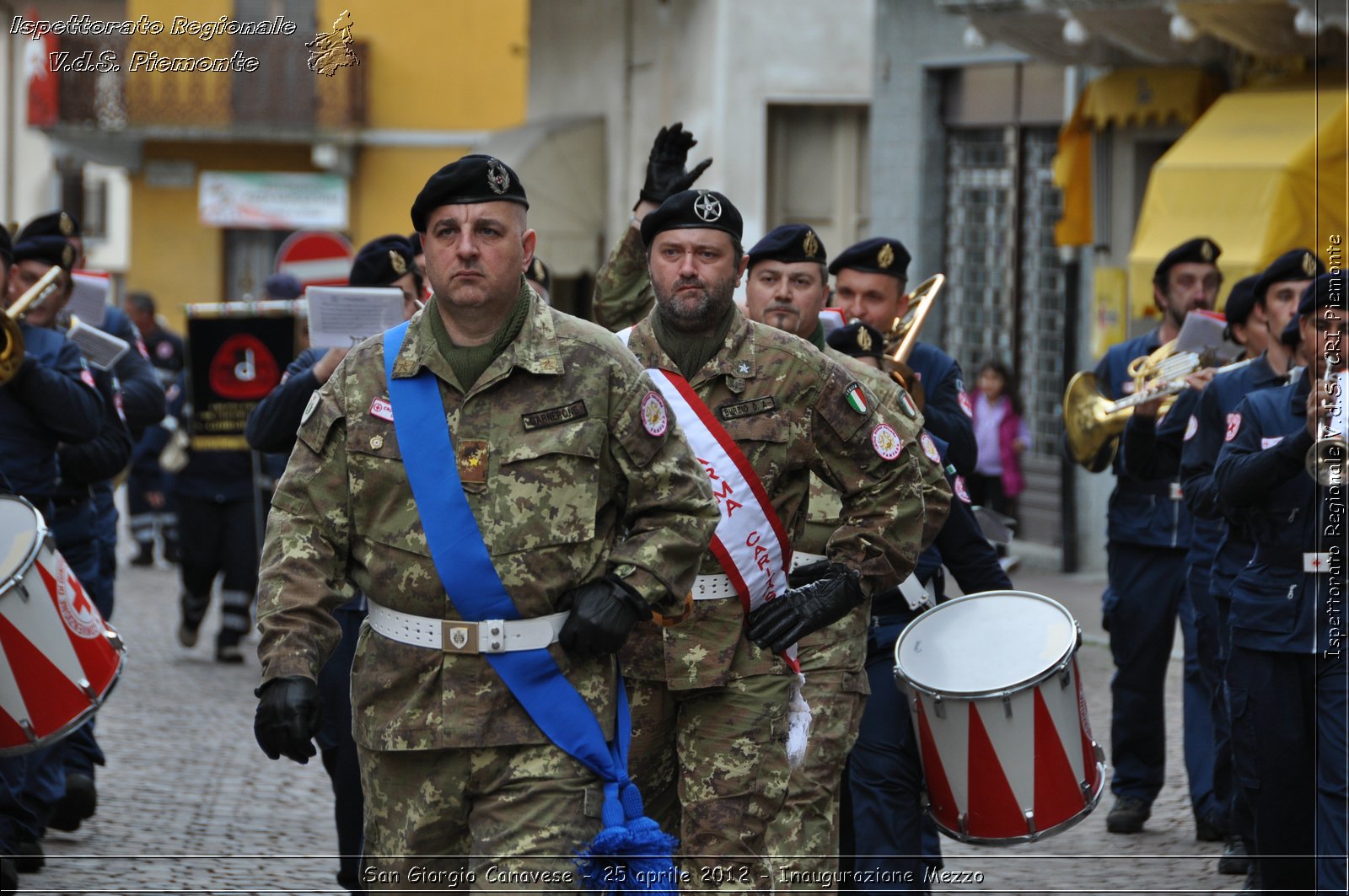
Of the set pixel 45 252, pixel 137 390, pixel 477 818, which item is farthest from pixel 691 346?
pixel 137 390

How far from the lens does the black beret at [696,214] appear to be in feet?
19.2

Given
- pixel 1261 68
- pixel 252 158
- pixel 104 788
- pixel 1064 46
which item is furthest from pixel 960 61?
pixel 252 158

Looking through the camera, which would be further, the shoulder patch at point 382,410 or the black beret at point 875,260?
the black beret at point 875,260

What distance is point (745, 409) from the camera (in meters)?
5.75

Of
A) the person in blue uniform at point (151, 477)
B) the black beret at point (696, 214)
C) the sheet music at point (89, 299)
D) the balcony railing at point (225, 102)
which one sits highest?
the balcony railing at point (225, 102)

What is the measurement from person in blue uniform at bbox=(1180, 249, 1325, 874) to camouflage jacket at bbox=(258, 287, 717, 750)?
282 cm

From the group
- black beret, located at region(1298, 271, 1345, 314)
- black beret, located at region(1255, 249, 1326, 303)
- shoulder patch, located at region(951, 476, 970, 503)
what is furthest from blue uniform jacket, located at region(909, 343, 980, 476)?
black beret, located at region(1298, 271, 1345, 314)

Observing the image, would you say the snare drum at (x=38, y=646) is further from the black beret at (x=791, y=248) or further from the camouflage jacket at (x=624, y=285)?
the black beret at (x=791, y=248)

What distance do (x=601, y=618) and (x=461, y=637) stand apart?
12.0 inches

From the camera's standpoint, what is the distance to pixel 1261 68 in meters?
14.5

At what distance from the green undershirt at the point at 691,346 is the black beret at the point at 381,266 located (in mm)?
2168

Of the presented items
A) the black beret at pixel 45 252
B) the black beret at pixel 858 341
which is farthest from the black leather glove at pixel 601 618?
the black beret at pixel 45 252

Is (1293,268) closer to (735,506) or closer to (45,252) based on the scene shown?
(735,506)

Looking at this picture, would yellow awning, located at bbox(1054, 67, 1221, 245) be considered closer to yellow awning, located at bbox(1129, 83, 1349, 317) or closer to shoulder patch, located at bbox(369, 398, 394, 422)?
yellow awning, located at bbox(1129, 83, 1349, 317)
